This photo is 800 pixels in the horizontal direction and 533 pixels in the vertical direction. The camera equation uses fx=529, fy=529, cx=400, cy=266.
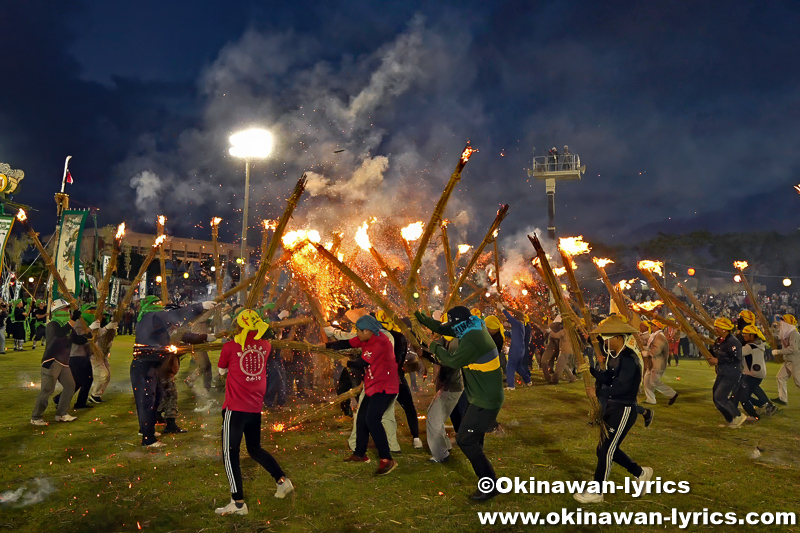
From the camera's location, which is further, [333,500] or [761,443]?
[761,443]

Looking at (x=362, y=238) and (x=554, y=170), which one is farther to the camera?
(x=554, y=170)

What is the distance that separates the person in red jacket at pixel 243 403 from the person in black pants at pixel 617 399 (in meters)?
3.35

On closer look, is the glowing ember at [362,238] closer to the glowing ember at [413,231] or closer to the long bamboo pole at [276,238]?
the glowing ember at [413,231]

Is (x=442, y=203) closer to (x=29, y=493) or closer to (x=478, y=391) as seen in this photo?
(x=478, y=391)

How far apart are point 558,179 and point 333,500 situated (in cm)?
5052

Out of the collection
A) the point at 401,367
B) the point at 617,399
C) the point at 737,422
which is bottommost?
the point at 737,422

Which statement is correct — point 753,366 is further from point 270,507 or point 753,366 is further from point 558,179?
point 558,179

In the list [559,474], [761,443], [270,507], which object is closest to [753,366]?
[761,443]

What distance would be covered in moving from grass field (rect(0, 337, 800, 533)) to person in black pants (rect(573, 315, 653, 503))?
336mm

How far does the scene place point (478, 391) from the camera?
5867mm

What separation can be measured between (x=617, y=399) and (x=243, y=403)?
12.9 ft

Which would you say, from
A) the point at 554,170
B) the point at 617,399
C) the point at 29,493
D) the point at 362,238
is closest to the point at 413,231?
the point at 362,238

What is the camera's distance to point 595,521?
17.1 ft

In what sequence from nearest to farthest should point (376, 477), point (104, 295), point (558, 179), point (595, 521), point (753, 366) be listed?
1. point (595, 521)
2. point (376, 477)
3. point (753, 366)
4. point (104, 295)
5. point (558, 179)
